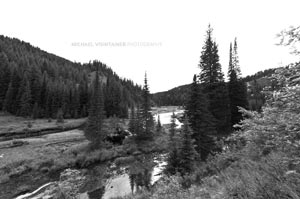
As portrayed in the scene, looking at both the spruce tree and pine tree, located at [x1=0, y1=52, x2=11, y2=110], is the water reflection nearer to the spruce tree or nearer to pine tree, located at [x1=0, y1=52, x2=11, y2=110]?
the spruce tree

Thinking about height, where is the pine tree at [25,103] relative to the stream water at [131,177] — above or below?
above

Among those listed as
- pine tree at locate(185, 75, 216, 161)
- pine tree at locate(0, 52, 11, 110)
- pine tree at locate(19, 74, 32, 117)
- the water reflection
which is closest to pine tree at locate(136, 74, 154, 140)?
the water reflection

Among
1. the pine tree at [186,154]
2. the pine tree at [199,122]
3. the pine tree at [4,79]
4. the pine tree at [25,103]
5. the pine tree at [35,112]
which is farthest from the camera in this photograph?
the pine tree at [4,79]

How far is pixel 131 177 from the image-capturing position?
1511 centimetres

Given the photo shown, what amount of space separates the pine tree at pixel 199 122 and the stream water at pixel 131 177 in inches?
149

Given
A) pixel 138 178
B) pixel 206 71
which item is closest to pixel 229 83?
pixel 206 71

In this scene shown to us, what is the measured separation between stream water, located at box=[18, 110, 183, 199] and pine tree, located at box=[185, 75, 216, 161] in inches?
149

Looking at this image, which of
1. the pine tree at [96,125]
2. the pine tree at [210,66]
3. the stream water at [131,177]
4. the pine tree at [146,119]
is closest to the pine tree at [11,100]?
the pine tree at [96,125]

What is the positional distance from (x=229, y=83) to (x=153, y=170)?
16860mm

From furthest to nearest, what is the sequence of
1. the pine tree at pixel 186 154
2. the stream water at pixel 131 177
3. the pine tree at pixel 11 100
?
the pine tree at pixel 11 100
the stream water at pixel 131 177
the pine tree at pixel 186 154

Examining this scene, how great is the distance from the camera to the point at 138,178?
48.5ft

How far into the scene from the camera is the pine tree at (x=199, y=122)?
1288cm

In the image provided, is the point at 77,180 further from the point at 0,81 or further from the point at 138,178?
the point at 0,81

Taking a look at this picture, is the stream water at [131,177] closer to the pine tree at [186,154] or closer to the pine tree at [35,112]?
the pine tree at [186,154]
